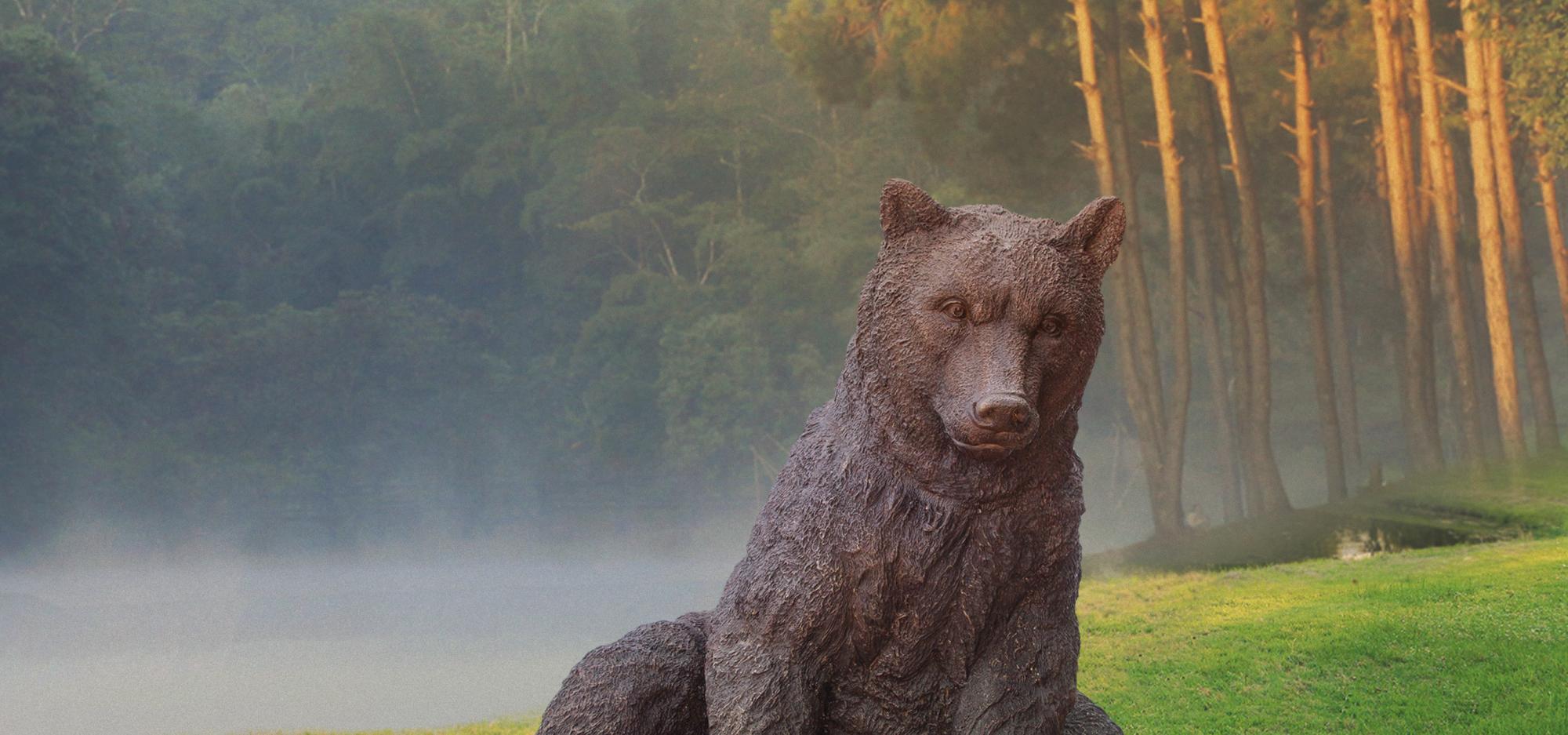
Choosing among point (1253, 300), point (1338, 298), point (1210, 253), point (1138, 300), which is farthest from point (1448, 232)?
point (1138, 300)

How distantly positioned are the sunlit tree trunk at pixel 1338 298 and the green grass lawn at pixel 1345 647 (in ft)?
32.6

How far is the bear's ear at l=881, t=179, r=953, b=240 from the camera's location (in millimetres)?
2689

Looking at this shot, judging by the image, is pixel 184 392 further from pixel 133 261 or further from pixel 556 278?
pixel 556 278

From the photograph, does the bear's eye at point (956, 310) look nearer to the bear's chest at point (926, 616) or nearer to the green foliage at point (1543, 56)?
the bear's chest at point (926, 616)

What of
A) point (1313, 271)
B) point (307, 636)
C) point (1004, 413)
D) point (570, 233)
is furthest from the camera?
point (570, 233)

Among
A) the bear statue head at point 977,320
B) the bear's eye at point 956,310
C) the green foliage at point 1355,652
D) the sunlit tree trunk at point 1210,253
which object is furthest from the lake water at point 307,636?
the bear's eye at point 956,310

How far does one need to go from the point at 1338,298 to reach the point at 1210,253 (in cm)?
266

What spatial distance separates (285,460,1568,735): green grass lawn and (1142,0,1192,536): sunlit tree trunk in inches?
196

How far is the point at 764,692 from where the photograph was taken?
8.80 ft

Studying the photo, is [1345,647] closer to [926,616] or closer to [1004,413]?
[926,616]

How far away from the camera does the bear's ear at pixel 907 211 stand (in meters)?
2.69

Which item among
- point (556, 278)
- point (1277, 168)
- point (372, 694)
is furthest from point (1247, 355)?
point (556, 278)

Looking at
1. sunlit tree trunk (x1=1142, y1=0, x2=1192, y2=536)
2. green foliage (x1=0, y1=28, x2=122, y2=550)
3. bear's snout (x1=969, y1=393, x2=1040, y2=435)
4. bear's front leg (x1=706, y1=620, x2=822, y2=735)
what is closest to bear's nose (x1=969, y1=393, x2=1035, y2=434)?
bear's snout (x1=969, y1=393, x2=1040, y2=435)

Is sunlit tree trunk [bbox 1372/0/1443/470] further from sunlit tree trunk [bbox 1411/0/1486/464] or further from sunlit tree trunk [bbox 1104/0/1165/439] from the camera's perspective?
sunlit tree trunk [bbox 1104/0/1165/439]
